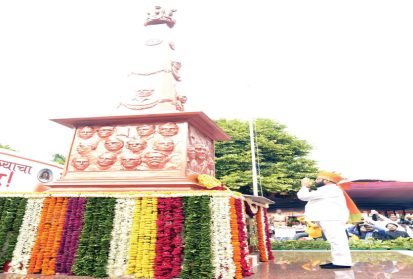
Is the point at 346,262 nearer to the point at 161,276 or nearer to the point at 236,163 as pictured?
the point at 161,276

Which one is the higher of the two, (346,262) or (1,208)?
(1,208)

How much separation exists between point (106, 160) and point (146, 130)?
1143 millimetres

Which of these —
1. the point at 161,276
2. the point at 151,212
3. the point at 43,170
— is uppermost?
the point at 43,170

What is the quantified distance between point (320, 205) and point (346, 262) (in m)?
1.19

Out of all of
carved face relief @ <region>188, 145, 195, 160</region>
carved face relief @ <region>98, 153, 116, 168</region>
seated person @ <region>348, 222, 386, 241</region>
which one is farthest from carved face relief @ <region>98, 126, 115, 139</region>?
seated person @ <region>348, 222, 386, 241</region>

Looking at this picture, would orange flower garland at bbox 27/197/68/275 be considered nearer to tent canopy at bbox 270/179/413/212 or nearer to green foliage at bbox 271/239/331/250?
green foliage at bbox 271/239/331/250

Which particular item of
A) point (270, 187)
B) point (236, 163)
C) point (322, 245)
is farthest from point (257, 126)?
point (322, 245)

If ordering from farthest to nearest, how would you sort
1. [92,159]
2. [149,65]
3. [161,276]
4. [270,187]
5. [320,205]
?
1. [270,187]
2. [149,65]
3. [92,159]
4. [320,205]
5. [161,276]

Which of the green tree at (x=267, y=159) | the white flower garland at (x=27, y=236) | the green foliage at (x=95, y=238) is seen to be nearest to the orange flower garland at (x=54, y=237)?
the white flower garland at (x=27, y=236)

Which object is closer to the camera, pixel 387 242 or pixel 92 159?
pixel 92 159

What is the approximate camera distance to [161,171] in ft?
21.0

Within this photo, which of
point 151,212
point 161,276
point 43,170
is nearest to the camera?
point 161,276

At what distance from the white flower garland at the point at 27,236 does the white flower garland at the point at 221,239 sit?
354 centimetres

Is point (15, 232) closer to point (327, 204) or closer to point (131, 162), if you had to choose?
point (131, 162)
